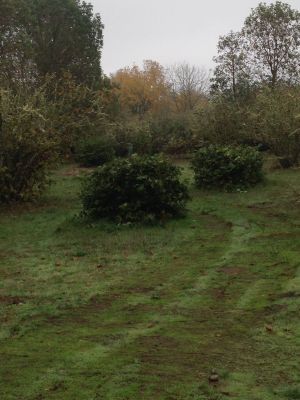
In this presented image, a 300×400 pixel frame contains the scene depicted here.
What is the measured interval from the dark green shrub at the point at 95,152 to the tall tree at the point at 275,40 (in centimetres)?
1376

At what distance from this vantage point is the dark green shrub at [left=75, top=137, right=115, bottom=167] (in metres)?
25.8

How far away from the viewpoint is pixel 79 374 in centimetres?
438

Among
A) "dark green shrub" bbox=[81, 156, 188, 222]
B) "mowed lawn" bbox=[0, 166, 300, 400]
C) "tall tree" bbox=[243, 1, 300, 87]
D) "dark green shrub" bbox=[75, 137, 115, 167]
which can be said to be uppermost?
"tall tree" bbox=[243, 1, 300, 87]

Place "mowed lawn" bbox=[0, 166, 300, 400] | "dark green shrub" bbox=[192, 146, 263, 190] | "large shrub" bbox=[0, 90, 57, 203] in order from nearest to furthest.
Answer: "mowed lawn" bbox=[0, 166, 300, 400] → "large shrub" bbox=[0, 90, 57, 203] → "dark green shrub" bbox=[192, 146, 263, 190]

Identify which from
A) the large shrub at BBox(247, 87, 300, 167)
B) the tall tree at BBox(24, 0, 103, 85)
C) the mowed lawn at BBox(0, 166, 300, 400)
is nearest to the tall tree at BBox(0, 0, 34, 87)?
the tall tree at BBox(24, 0, 103, 85)

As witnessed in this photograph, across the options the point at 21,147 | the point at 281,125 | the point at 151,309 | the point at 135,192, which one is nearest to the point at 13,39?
the point at 281,125

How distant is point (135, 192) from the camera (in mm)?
12188

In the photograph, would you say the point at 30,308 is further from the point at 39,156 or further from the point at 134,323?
the point at 39,156

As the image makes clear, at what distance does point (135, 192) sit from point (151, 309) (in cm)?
602

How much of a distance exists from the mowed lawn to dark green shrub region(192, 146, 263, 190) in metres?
4.60

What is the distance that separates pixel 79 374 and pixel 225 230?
7317 millimetres

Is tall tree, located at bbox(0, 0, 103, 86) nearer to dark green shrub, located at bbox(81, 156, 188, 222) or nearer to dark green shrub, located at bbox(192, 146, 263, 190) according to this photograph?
dark green shrub, located at bbox(192, 146, 263, 190)

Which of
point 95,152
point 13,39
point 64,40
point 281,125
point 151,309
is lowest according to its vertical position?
point 151,309

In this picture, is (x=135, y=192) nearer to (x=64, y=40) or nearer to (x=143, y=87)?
(x=64, y=40)
